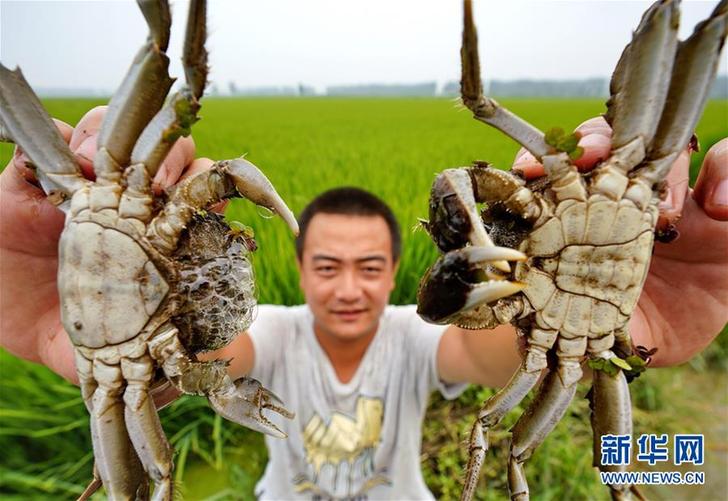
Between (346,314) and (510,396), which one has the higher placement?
(510,396)

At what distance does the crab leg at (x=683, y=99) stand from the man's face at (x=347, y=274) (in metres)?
1.34

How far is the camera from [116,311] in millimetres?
907

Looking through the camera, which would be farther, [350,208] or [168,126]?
[350,208]

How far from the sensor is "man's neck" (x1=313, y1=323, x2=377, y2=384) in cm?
232

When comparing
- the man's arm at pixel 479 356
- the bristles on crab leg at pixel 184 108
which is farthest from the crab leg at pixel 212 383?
the man's arm at pixel 479 356

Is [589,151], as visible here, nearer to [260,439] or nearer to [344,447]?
[344,447]

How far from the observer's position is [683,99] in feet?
2.89

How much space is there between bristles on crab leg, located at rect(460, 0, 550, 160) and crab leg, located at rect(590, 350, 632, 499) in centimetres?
41

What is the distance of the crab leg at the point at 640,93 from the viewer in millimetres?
856

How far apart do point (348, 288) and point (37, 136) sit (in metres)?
1.33

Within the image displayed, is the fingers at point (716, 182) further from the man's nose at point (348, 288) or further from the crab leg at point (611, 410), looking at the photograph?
the man's nose at point (348, 288)

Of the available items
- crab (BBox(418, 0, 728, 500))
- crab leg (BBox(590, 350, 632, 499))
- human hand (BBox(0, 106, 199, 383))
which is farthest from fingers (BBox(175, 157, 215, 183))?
crab leg (BBox(590, 350, 632, 499))

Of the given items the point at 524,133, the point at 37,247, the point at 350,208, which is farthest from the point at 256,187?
the point at 350,208

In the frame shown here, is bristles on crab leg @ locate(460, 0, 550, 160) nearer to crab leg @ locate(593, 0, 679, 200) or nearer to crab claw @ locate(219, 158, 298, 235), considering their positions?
crab leg @ locate(593, 0, 679, 200)
